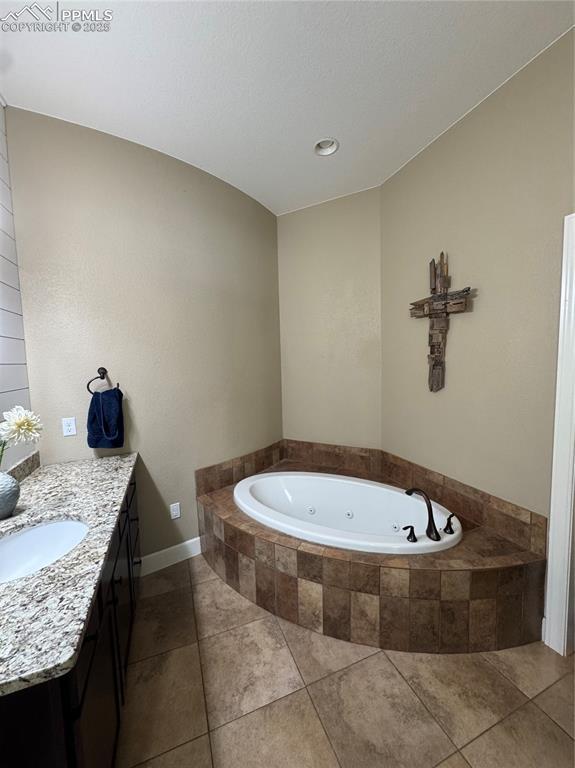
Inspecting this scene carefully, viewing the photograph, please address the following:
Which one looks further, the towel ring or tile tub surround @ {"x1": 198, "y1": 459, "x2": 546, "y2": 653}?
the towel ring

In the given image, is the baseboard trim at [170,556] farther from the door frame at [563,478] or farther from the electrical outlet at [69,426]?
the door frame at [563,478]

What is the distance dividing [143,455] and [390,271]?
90.7 inches

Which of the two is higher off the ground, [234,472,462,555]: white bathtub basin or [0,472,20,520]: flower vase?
[0,472,20,520]: flower vase

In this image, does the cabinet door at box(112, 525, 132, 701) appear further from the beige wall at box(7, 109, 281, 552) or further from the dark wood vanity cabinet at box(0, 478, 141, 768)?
the beige wall at box(7, 109, 281, 552)

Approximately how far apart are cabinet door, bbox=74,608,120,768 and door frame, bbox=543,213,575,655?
192cm

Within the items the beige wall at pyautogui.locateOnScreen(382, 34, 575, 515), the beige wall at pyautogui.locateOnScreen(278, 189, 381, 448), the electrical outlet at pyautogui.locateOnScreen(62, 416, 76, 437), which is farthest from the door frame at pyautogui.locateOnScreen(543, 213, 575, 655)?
the electrical outlet at pyautogui.locateOnScreen(62, 416, 76, 437)

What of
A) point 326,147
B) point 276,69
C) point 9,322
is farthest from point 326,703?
point 326,147

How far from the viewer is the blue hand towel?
1.84 meters

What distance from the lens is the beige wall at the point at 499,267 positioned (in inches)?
57.0

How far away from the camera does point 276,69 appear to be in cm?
148

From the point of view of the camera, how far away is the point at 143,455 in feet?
6.96

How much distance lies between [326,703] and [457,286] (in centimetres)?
223

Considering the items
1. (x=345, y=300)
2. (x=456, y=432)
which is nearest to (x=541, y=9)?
(x=345, y=300)

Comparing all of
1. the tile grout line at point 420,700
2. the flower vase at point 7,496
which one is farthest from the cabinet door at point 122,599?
the tile grout line at point 420,700
